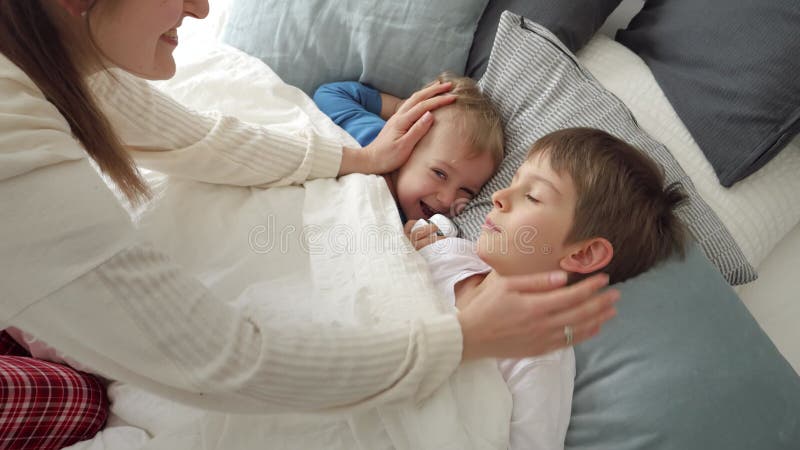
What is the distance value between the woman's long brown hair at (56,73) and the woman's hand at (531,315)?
523mm

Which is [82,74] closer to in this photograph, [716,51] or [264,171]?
[264,171]

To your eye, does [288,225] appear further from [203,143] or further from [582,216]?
[582,216]

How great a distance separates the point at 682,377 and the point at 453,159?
63 cm

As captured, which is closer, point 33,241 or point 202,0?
point 33,241

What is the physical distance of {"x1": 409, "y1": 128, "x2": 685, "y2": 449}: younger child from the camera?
954 millimetres

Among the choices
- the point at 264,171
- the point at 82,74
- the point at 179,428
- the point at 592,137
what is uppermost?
the point at 82,74

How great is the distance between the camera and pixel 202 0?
0.70 metres

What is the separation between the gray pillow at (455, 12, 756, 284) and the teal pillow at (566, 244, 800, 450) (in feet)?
0.68

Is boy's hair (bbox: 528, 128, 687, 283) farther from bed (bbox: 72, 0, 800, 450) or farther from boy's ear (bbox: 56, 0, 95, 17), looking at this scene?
boy's ear (bbox: 56, 0, 95, 17)

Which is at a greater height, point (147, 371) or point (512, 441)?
point (147, 371)

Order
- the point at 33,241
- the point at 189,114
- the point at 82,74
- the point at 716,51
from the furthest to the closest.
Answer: the point at 716,51, the point at 189,114, the point at 82,74, the point at 33,241

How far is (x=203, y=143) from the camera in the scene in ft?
3.24

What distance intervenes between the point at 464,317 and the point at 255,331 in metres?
0.26

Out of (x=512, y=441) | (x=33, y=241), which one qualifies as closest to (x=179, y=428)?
(x=33, y=241)
